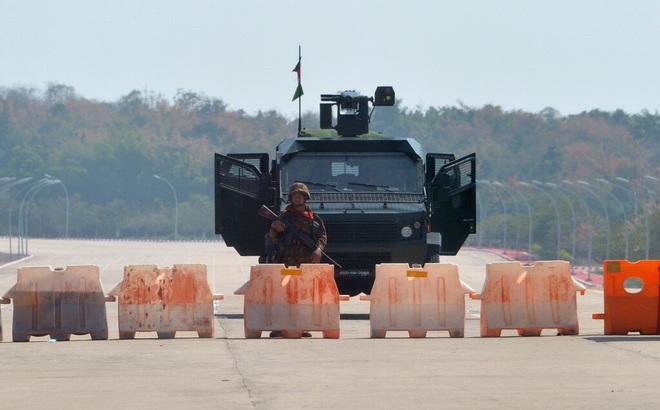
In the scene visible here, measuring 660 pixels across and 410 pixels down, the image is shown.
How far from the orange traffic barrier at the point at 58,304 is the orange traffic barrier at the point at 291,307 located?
169 cm

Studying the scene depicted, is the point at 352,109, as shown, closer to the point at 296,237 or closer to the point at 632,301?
the point at 296,237

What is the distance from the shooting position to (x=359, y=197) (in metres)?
23.8

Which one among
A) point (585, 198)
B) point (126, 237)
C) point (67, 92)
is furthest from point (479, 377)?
point (67, 92)

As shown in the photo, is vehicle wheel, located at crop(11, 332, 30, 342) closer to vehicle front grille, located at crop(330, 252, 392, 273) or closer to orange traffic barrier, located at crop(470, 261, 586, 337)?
orange traffic barrier, located at crop(470, 261, 586, 337)

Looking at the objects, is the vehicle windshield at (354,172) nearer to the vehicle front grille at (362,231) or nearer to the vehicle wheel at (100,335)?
the vehicle front grille at (362,231)

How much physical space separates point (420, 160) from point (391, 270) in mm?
6104

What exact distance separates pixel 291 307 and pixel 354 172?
637cm

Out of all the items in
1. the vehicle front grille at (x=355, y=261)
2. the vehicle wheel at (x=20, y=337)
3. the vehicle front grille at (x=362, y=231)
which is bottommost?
the vehicle wheel at (x=20, y=337)

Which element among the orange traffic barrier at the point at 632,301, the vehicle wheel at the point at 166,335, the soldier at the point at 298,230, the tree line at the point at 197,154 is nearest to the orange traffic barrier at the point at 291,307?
the vehicle wheel at the point at 166,335

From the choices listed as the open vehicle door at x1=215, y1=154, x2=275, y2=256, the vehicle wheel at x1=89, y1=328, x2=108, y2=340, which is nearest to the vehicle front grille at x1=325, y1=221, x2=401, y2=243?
the open vehicle door at x1=215, y1=154, x2=275, y2=256

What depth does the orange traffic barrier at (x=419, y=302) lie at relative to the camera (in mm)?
18094

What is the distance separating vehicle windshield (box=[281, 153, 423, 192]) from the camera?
78.7 feet

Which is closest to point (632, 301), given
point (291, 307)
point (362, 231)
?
point (291, 307)

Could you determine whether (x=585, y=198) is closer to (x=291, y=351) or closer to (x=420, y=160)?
(x=420, y=160)
